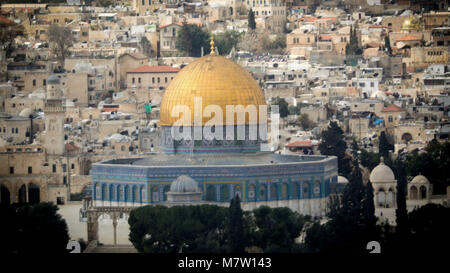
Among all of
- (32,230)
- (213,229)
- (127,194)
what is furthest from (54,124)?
(213,229)

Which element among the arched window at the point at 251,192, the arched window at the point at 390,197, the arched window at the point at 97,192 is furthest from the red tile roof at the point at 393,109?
→ the arched window at the point at 97,192

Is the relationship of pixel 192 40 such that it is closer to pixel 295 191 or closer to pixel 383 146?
pixel 383 146

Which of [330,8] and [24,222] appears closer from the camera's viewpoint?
[24,222]

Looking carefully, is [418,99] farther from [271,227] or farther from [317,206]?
[271,227]

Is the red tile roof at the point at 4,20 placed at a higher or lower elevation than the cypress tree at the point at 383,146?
higher

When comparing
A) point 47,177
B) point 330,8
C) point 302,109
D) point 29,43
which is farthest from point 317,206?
point 330,8

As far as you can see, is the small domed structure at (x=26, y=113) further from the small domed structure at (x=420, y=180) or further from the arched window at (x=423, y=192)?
the arched window at (x=423, y=192)

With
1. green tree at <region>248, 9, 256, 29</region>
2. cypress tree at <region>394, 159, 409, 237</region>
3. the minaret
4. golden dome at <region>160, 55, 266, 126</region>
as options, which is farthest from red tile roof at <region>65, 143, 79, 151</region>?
green tree at <region>248, 9, 256, 29</region>

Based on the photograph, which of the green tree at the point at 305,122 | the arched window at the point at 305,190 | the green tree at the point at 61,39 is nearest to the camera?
the arched window at the point at 305,190
